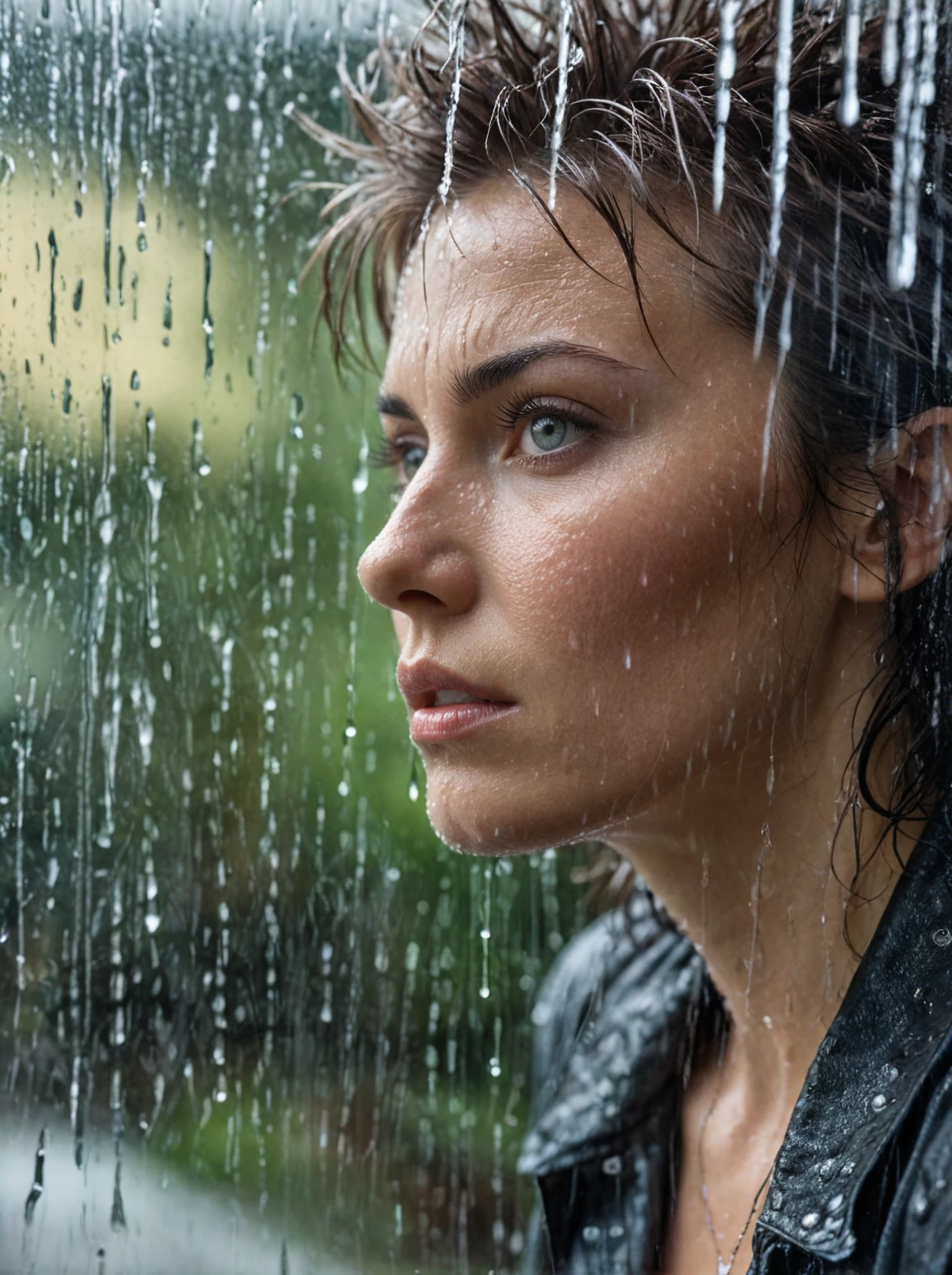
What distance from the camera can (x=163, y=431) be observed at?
3361 millimetres

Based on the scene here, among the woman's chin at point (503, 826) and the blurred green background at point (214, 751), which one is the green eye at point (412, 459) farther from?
the blurred green background at point (214, 751)

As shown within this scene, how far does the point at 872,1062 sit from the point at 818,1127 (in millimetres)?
99

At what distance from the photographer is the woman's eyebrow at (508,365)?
1.67m

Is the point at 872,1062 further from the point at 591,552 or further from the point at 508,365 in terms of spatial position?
the point at 508,365

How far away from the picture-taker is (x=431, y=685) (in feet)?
5.70

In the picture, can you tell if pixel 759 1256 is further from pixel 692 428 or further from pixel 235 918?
pixel 235 918

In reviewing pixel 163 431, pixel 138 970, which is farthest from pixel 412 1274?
pixel 163 431

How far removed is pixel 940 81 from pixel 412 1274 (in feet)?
10.4

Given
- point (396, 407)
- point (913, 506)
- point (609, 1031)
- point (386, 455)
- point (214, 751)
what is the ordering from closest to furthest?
point (913, 506)
point (396, 407)
point (386, 455)
point (609, 1031)
point (214, 751)

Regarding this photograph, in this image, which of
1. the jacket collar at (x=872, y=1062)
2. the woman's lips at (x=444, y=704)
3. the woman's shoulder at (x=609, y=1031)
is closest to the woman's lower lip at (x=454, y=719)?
the woman's lips at (x=444, y=704)

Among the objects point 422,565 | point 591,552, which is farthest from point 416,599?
point 591,552

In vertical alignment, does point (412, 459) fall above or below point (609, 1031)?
above

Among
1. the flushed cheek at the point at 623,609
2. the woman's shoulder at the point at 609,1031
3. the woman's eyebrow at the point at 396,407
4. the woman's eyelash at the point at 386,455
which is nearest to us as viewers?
the flushed cheek at the point at 623,609

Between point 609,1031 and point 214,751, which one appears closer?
point 609,1031
